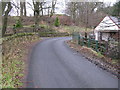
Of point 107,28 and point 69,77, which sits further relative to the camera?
point 107,28

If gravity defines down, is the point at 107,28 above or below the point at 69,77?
above

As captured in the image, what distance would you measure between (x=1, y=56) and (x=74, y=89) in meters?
5.67

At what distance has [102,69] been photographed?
668cm

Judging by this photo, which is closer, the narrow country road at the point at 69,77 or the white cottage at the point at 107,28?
the narrow country road at the point at 69,77

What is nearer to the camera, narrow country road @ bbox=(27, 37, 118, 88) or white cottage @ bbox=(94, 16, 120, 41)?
narrow country road @ bbox=(27, 37, 118, 88)

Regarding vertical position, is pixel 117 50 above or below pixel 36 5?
below

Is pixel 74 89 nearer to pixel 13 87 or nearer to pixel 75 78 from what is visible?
pixel 75 78

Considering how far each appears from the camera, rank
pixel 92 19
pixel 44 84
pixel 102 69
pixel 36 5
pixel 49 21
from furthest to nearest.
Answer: pixel 49 21, pixel 36 5, pixel 92 19, pixel 102 69, pixel 44 84

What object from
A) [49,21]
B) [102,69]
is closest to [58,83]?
[102,69]

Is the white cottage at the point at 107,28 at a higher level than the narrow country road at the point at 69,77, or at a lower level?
higher

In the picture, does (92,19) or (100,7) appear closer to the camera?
(92,19)

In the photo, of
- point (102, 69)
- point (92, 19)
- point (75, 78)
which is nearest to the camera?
point (75, 78)

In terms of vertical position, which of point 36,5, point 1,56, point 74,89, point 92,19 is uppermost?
point 36,5

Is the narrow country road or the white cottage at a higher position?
the white cottage
